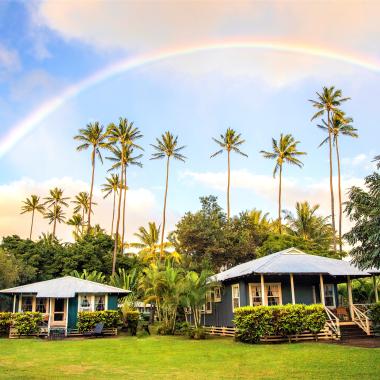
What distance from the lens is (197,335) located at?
22.2 metres

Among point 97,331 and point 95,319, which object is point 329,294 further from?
point 95,319

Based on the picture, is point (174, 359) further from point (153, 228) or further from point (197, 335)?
point (153, 228)

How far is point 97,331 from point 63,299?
3812 mm

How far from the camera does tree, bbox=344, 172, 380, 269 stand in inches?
685

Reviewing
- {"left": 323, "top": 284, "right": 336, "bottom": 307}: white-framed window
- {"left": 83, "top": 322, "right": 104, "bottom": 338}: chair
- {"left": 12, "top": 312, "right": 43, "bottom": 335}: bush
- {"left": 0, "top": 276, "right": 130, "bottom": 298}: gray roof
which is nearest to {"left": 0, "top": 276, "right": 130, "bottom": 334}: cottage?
{"left": 0, "top": 276, "right": 130, "bottom": 298}: gray roof

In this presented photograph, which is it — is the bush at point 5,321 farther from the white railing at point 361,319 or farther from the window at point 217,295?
the white railing at point 361,319

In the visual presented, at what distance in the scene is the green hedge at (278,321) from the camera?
62.9ft

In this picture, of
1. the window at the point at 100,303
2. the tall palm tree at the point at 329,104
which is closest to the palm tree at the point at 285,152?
the tall palm tree at the point at 329,104

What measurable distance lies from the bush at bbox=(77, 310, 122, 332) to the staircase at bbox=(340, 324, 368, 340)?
40.3 feet

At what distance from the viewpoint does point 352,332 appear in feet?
68.5

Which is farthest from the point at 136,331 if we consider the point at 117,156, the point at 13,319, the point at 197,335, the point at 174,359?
the point at 117,156

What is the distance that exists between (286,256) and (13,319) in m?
15.1

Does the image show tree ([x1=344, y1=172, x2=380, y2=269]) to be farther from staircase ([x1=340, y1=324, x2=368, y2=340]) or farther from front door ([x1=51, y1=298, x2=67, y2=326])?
front door ([x1=51, y1=298, x2=67, y2=326])

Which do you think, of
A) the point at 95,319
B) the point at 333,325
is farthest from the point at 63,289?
the point at 333,325
